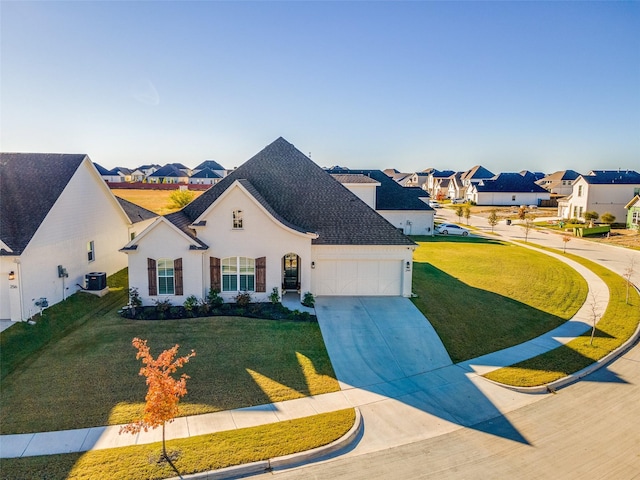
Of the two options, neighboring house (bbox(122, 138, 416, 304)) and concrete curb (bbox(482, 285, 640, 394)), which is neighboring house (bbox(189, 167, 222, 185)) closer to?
neighboring house (bbox(122, 138, 416, 304))

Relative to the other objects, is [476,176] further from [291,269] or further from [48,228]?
[48,228]

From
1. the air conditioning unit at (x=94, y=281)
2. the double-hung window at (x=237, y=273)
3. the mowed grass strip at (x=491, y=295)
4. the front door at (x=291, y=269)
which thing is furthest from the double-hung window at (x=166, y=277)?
the mowed grass strip at (x=491, y=295)

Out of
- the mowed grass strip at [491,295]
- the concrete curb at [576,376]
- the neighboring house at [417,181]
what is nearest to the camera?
the concrete curb at [576,376]

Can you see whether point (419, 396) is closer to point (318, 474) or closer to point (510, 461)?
point (510, 461)

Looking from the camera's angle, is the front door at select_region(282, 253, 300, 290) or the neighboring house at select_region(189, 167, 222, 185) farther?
the neighboring house at select_region(189, 167, 222, 185)

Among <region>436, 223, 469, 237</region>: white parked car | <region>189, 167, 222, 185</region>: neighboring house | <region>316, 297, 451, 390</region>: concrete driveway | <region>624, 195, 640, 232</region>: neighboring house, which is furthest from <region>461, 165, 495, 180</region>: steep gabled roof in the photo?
<region>316, 297, 451, 390</region>: concrete driveway

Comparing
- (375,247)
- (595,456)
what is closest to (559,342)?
(595,456)

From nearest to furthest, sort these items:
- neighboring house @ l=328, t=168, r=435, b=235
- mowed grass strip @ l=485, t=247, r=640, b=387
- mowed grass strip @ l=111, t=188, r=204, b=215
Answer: mowed grass strip @ l=485, t=247, r=640, b=387
neighboring house @ l=328, t=168, r=435, b=235
mowed grass strip @ l=111, t=188, r=204, b=215

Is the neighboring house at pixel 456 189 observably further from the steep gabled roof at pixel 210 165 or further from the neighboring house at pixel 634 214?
the steep gabled roof at pixel 210 165
